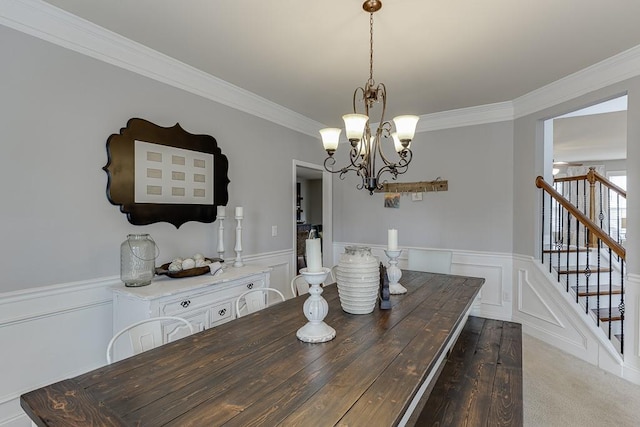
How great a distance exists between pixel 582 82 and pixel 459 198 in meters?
1.60

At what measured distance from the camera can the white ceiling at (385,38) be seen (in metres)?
1.94

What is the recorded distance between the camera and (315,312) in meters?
1.43

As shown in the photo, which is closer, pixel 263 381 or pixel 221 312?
pixel 263 381

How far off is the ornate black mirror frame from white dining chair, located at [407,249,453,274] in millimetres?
2030

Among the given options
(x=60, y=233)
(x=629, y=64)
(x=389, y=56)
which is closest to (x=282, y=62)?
(x=389, y=56)

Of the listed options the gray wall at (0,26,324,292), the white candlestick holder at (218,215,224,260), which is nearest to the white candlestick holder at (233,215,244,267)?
the white candlestick holder at (218,215,224,260)

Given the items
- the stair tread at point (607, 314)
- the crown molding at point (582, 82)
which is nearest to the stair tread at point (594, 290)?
the stair tread at point (607, 314)

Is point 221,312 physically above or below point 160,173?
below

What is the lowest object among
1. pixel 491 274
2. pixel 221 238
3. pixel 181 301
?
pixel 491 274

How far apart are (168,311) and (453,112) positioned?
3.69 m

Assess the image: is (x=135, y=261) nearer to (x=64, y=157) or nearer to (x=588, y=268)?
(x=64, y=157)

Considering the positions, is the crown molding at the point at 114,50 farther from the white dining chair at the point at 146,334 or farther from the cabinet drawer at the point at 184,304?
the white dining chair at the point at 146,334

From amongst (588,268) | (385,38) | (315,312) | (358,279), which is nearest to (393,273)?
(358,279)

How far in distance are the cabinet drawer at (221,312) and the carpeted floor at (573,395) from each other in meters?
2.16
